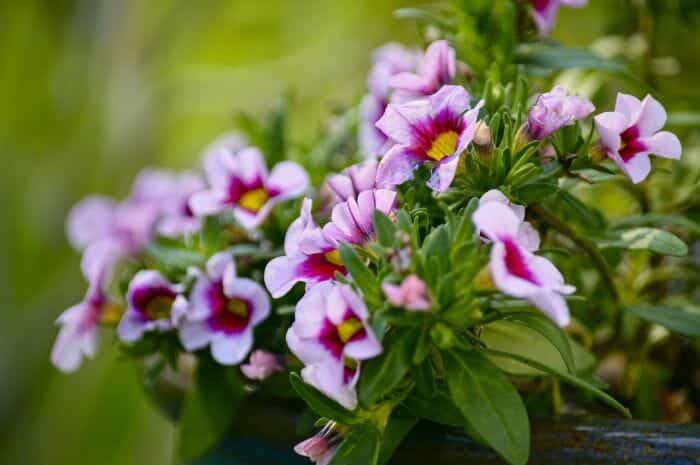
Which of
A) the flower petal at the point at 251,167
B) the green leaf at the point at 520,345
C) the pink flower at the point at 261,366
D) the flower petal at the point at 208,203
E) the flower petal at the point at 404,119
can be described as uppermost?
the flower petal at the point at 404,119

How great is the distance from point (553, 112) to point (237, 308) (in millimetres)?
253

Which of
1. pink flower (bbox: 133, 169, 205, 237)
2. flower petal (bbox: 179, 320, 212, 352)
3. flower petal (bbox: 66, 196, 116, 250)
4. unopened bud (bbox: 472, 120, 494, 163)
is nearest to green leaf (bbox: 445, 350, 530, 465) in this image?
unopened bud (bbox: 472, 120, 494, 163)

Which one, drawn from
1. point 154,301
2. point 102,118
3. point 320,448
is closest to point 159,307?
point 154,301

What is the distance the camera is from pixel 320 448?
0.51 m

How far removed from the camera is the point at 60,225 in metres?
2.15

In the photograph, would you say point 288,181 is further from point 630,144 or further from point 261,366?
point 630,144

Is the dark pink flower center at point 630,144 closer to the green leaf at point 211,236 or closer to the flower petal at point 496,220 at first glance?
the flower petal at point 496,220

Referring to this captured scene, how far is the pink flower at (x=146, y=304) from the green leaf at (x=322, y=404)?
171 millimetres

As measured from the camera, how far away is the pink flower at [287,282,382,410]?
0.46 metres

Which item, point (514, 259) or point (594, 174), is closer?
point (514, 259)

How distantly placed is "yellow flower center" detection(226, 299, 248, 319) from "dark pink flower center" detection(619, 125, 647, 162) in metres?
0.26

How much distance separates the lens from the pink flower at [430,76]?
0.62m

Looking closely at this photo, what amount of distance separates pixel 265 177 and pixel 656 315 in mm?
282

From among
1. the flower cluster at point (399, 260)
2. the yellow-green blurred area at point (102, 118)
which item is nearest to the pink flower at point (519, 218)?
the flower cluster at point (399, 260)
